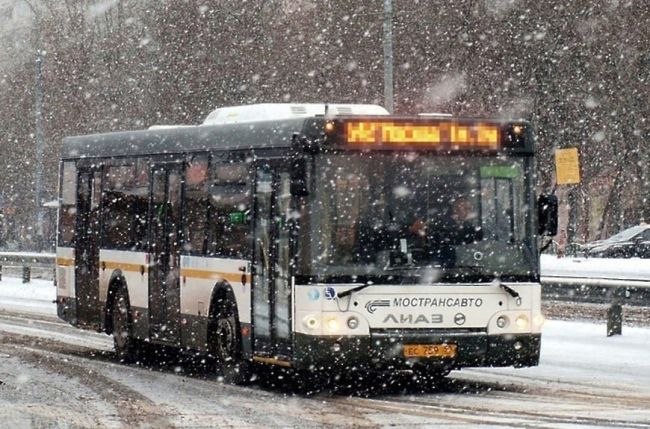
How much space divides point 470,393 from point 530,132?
91.1 inches

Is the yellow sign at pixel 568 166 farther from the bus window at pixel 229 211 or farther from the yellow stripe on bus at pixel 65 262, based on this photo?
the bus window at pixel 229 211

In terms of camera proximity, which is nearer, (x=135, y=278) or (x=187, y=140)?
(x=187, y=140)

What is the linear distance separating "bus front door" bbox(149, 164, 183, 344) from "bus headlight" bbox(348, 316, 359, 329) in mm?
3329

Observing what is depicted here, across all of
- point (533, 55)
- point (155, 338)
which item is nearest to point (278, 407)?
point (155, 338)

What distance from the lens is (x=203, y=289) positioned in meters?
16.6

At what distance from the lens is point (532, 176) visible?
49.0ft

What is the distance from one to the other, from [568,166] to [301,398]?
15.6 m

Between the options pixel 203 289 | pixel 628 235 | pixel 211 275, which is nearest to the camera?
pixel 211 275

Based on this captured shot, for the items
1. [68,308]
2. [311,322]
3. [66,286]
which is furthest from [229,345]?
[66,286]

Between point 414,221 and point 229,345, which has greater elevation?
point 414,221

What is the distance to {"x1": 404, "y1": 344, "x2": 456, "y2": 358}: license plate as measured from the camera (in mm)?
14422

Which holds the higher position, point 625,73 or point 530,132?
point 625,73

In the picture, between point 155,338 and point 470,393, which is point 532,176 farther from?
point 155,338

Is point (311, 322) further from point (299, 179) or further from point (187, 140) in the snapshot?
point (187, 140)
